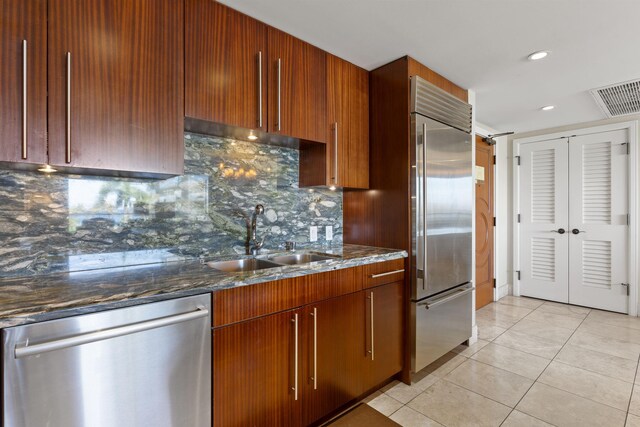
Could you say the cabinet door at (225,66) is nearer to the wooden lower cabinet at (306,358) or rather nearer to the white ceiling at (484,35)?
the white ceiling at (484,35)

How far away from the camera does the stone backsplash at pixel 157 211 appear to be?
1.46 meters

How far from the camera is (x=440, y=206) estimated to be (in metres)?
2.52

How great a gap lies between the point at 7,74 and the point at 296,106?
4.52 ft

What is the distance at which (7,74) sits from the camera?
1172 mm

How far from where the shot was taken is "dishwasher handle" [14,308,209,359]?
3.15 ft

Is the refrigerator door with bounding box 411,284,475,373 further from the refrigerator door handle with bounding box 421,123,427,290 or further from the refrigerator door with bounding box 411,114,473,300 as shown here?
the refrigerator door handle with bounding box 421,123,427,290

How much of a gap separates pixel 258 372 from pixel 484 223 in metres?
3.83

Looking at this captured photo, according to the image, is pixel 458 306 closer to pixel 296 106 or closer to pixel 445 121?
pixel 445 121

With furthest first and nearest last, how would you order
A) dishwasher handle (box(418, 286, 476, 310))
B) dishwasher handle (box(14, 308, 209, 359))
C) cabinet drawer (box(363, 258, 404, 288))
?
1. dishwasher handle (box(418, 286, 476, 310))
2. cabinet drawer (box(363, 258, 404, 288))
3. dishwasher handle (box(14, 308, 209, 359))

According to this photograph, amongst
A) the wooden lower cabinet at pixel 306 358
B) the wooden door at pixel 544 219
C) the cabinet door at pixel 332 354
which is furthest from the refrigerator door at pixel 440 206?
the wooden door at pixel 544 219

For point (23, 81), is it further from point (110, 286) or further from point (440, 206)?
point (440, 206)

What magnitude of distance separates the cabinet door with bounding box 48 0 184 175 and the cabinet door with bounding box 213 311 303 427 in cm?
90

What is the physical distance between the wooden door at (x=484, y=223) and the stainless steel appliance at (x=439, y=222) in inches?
53.5

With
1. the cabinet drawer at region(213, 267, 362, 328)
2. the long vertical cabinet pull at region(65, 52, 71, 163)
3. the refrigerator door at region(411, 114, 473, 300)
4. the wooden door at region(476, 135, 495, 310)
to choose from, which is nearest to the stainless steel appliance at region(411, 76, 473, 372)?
the refrigerator door at region(411, 114, 473, 300)
